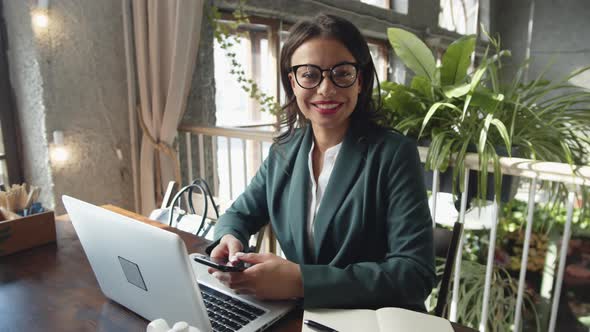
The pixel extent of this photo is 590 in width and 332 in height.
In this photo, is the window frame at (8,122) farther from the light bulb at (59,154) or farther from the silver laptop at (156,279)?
the silver laptop at (156,279)

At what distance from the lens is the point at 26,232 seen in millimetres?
1182

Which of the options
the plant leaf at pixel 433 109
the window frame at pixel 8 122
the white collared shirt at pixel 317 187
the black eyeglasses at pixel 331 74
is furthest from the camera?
the window frame at pixel 8 122

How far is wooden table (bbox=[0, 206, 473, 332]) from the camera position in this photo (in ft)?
2.59

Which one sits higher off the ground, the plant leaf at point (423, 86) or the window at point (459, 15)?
the window at point (459, 15)

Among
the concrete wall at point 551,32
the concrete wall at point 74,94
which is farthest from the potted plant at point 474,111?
the concrete wall at point 551,32

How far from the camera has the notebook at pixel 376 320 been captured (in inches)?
27.1

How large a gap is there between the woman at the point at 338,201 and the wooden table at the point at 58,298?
0.35ft

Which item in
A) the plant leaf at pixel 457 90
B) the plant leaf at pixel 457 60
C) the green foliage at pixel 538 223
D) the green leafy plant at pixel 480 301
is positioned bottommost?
the green leafy plant at pixel 480 301

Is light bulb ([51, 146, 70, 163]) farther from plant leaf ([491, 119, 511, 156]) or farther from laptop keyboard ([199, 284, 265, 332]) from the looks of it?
plant leaf ([491, 119, 511, 156])

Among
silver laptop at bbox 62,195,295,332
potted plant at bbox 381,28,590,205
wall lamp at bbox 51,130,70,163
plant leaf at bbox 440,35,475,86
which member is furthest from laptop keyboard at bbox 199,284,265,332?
wall lamp at bbox 51,130,70,163

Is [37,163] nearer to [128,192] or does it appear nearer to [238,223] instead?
[128,192]

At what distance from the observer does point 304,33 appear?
0.99 meters

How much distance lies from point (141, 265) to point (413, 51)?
146 cm

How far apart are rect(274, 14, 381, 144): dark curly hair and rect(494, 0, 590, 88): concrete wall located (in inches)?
303
